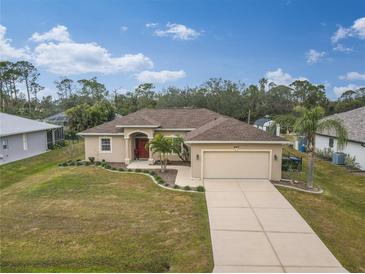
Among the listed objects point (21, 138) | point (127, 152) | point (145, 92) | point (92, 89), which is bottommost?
point (127, 152)

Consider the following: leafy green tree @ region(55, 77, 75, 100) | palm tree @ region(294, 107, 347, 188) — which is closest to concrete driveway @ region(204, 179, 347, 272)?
palm tree @ region(294, 107, 347, 188)

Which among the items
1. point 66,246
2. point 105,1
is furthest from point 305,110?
point 105,1

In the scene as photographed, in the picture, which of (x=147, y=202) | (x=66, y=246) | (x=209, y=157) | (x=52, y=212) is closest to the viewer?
(x=66, y=246)

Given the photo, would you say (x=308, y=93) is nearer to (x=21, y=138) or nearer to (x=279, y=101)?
(x=279, y=101)

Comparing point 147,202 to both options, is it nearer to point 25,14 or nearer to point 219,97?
point 25,14

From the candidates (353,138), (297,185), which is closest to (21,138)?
(297,185)

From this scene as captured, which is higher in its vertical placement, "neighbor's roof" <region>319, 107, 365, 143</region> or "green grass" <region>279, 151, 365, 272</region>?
"neighbor's roof" <region>319, 107, 365, 143</region>

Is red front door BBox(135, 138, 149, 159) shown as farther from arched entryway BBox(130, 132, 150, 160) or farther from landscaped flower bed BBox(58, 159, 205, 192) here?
landscaped flower bed BBox(58, 159, 205, 192)
